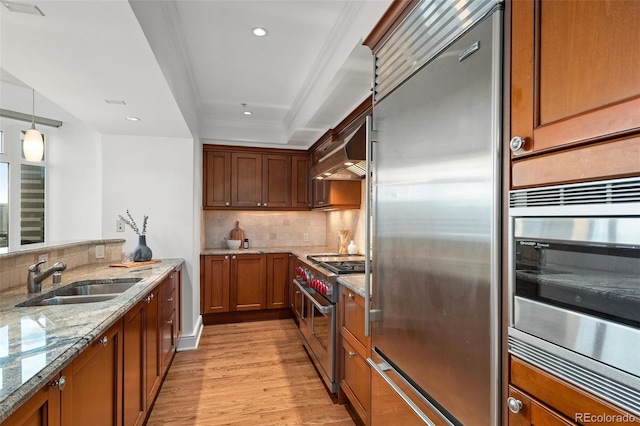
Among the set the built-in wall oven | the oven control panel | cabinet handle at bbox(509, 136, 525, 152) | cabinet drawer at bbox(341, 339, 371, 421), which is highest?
cabinet handle at bbox(509, 136, 525, 152)

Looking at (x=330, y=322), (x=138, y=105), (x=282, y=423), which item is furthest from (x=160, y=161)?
(x=282, y=423)

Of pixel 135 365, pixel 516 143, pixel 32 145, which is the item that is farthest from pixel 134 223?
pixel 516 143

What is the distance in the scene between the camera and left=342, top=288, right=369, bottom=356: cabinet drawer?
200 centimetres

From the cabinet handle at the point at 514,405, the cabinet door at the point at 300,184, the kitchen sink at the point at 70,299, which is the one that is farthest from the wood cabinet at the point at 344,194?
the cabinet handle at the point at 514,405

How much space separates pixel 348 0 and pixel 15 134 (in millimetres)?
4582

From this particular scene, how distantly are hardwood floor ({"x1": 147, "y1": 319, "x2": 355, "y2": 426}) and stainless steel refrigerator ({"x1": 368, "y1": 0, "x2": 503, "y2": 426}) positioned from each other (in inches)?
36.9

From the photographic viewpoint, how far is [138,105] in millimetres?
2504

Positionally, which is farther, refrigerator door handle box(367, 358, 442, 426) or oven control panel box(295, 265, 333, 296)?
oven control panel box(295, 265, 333, 296)

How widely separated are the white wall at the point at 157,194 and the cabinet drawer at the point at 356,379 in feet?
6.37

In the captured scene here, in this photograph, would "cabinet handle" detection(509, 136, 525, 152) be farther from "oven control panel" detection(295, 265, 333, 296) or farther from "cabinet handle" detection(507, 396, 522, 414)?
"oven control panel" detection(295, 265, 333, 296)

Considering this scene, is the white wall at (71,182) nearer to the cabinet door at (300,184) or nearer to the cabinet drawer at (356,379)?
the cabinet door at (300,184)

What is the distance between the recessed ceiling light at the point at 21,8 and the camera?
1.31 metres

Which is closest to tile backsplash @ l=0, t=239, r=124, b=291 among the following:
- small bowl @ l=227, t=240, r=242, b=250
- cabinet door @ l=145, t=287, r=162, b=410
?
cabinet door @ l=145, t=287, r=162, b=410

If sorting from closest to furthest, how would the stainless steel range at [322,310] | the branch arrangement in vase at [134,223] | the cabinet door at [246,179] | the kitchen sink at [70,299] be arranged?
the kitchen sink at [70,299], the stainless steel range at [322,310], the branch arrangement in vase at [134,223], the cabinet door at [246,179]
